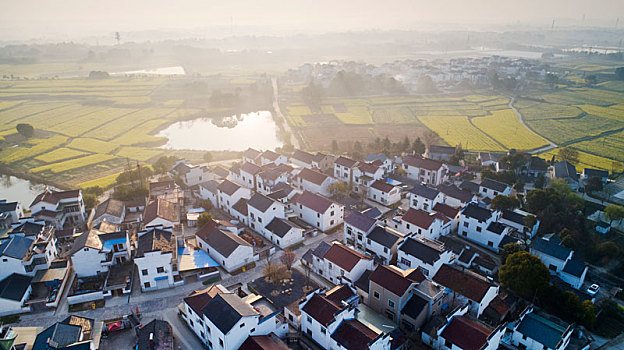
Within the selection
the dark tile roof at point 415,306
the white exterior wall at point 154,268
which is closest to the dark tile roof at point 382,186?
the dark tile roof at point 415,306

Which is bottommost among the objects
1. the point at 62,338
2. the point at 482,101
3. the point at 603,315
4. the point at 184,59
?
the point at 603,315

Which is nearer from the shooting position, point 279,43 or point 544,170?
point 544,170

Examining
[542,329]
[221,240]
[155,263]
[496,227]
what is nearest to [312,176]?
[221,240]

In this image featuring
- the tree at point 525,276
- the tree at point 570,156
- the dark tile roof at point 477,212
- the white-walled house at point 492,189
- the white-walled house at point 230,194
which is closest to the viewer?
the tree at point 525,276

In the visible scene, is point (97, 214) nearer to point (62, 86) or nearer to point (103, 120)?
point (103, 120)

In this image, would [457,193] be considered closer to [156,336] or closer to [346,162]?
[346,162]

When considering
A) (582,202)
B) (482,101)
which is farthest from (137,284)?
(482,101)

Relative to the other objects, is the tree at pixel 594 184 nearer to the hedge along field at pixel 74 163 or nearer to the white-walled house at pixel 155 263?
the white-walled house at pixel 155 263
